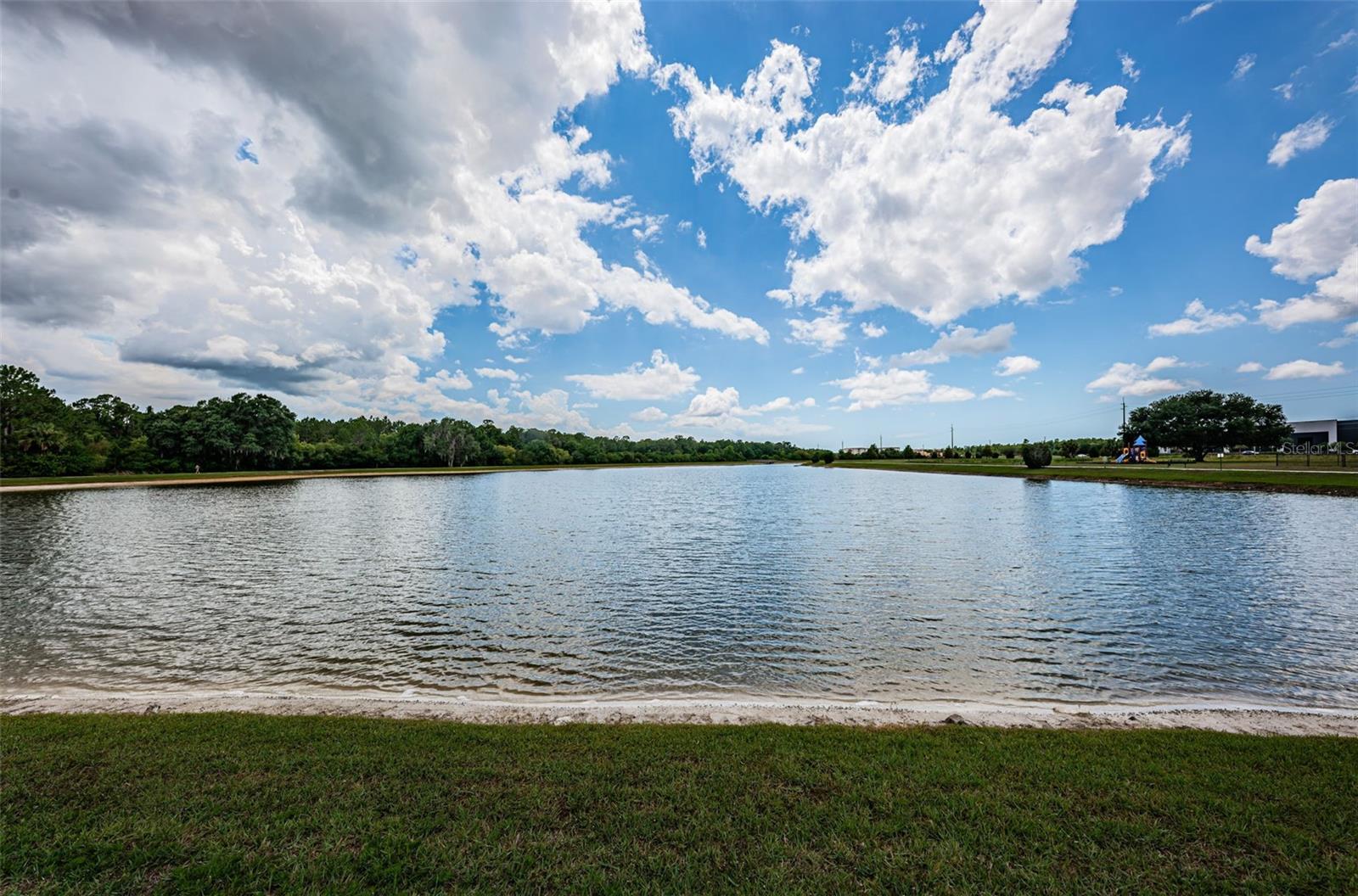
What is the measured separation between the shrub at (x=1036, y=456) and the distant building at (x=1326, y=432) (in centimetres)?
10120

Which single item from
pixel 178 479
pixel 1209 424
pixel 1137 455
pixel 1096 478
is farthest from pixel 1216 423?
pixel 178 479

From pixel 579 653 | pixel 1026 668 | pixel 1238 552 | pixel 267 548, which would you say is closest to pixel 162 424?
pixel 267 548

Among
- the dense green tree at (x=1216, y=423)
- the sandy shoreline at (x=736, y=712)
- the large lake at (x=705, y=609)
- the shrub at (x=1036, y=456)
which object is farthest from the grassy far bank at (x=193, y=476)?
the dense green tree at (x=1216, y=423)

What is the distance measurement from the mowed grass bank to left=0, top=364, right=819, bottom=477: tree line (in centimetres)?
9227

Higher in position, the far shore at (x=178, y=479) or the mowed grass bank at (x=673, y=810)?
the far shore at (x=178, y=479)

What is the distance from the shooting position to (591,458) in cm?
15450

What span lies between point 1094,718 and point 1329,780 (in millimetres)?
2187

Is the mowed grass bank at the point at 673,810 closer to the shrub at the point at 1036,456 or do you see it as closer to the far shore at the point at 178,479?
the far shore at the point at 178,479

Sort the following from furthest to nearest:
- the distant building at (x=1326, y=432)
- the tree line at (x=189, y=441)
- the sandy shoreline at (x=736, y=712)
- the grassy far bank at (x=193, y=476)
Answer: the distant building at (x=1326, y=432), the tree line at (x=189, y=441), the grassy far bank at (x=193, y=476), the sandy shoreline at (x=736, y=712)

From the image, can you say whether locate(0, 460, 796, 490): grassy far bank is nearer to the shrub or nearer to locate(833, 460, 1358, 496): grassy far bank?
the shrub

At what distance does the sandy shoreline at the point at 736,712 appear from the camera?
22.6 ft

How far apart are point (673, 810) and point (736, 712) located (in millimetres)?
2986

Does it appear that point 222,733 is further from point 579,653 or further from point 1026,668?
point 1026,668

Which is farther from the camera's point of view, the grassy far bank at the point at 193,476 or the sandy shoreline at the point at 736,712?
the grassy far bank at the point at 193,476
